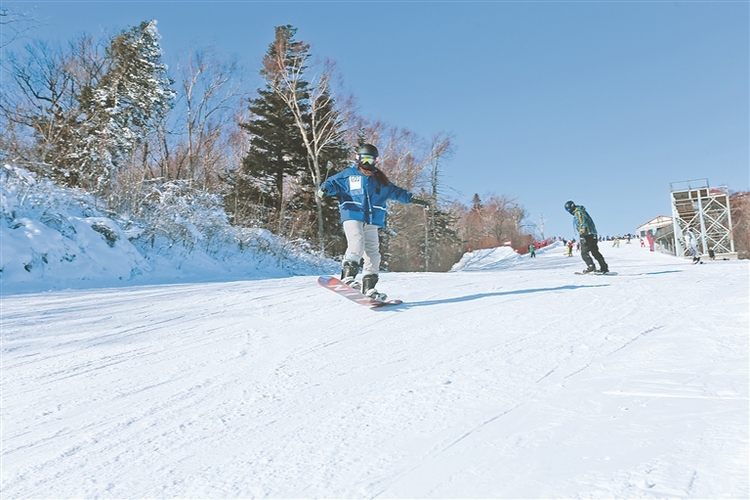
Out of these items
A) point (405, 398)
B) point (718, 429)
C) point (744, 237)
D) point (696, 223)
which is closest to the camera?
point (718, 429)

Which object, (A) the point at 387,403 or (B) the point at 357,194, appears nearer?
(A) the point at 387,403

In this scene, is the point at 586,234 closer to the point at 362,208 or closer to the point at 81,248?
the point at 362,208

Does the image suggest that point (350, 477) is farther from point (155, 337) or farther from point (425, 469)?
point (155, 337)

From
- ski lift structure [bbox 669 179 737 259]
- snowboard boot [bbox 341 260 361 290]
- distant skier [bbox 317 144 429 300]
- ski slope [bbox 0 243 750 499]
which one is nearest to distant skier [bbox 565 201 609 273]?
ski slope [bbox 0 243 750 499]

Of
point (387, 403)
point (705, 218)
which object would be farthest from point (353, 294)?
point (705, 218)

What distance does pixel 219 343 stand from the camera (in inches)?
143

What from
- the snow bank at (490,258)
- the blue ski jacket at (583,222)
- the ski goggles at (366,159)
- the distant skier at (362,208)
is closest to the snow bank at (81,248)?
the distant skier at (362,208)

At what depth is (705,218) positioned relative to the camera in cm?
3266

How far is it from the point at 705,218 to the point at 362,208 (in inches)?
1461

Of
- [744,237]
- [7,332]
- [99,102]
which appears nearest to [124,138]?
[99,102]

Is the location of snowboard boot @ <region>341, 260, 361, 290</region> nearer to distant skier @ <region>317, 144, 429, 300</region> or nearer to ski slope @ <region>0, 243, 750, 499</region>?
distant skier @ <region>317, 144, 429, 300</region>

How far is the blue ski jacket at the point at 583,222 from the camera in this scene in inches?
337

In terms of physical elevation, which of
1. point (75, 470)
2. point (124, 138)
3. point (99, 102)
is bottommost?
point (75, 470)

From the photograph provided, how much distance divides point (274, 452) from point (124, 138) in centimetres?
1612
